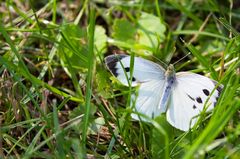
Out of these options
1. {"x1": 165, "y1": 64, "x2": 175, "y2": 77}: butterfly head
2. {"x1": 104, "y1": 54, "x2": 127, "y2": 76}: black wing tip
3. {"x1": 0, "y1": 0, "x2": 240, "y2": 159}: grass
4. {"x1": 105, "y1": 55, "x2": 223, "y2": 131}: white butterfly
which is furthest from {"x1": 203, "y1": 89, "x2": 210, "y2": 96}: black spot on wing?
{"x1": 104, "y1": 54, "x2": 127, "y2": 76}: black wing tip

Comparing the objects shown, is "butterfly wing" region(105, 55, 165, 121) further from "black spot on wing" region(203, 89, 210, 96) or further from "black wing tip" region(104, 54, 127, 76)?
"black spot on wing" region(203, 89, 210, 96)

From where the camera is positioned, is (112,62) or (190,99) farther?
(112,62)

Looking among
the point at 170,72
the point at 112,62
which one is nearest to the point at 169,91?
the point at 170,72

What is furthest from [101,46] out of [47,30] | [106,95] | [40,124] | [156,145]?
[156,145]

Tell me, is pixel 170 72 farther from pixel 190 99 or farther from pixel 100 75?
pixel 100 75

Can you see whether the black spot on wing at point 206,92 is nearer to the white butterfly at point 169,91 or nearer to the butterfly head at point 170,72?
the white butterfly at point 169,91

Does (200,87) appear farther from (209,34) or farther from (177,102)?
(209,34)

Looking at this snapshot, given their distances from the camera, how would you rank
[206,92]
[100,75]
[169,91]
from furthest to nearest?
[100,75] → [169,91] → [206,92]
